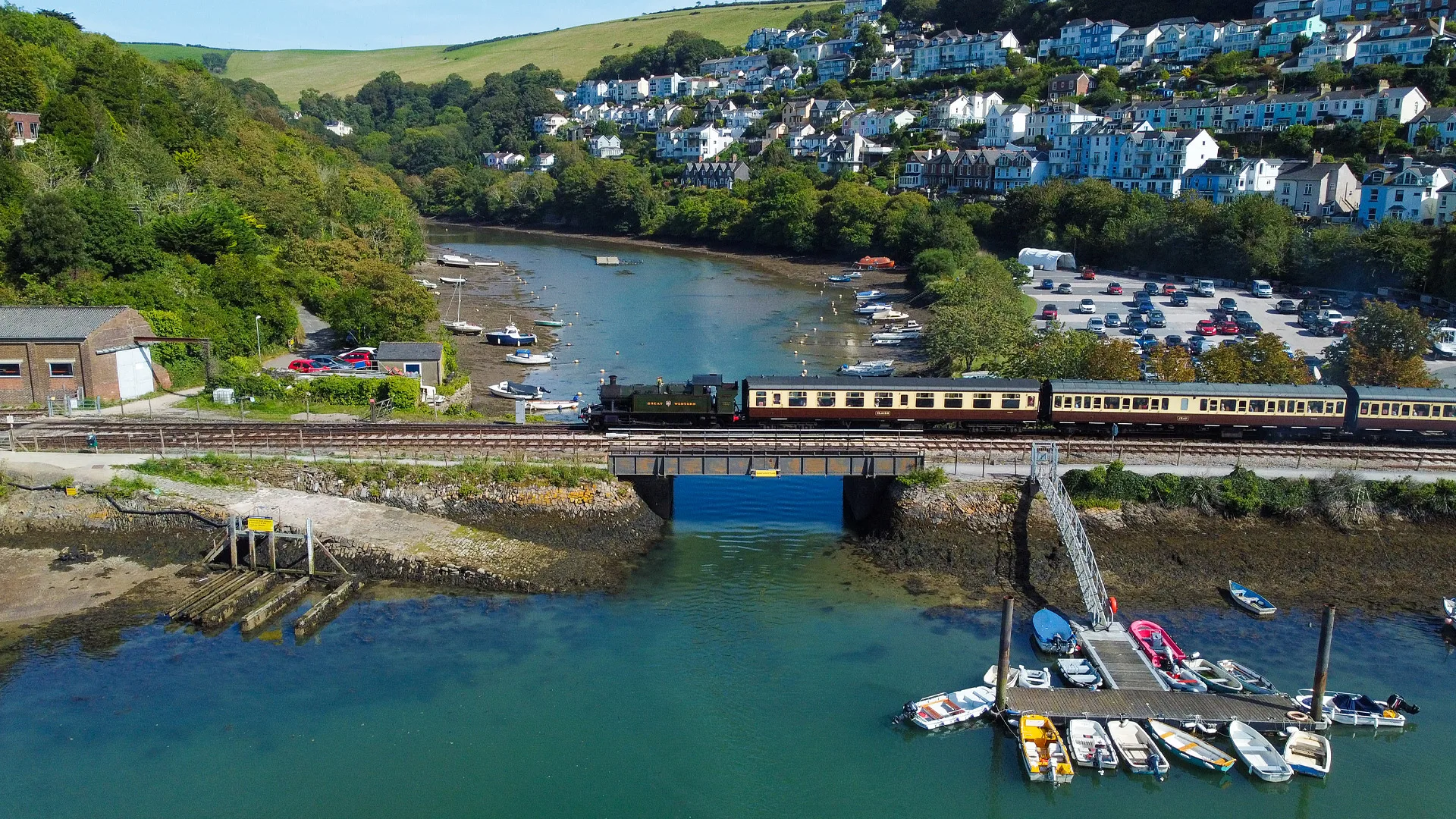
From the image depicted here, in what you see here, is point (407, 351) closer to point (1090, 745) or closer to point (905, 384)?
point (905, 384)

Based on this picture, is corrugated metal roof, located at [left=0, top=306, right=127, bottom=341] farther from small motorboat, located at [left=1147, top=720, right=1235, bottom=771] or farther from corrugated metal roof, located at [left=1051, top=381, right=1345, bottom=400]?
small motorboat, located at [left=1147, top=720, right=1235, bottom=771]

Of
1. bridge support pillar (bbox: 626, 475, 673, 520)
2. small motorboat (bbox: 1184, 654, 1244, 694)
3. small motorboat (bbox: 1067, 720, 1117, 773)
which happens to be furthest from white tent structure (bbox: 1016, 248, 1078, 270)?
small motorboat (bbox: 1067, 720, 1117, 773)

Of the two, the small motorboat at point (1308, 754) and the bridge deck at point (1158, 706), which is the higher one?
the bridge deck at point (1158, 706)

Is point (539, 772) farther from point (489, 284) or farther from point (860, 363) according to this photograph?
point (489, 284)

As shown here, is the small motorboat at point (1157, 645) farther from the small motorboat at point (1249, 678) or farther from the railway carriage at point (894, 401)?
the railway carriage at point (894, 401)

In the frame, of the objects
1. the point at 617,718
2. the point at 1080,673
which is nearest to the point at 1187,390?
the point at 1080,673

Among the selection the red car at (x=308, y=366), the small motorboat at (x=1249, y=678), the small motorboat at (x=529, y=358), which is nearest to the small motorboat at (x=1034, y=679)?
the small motorboat at (x=1249, y=678)
